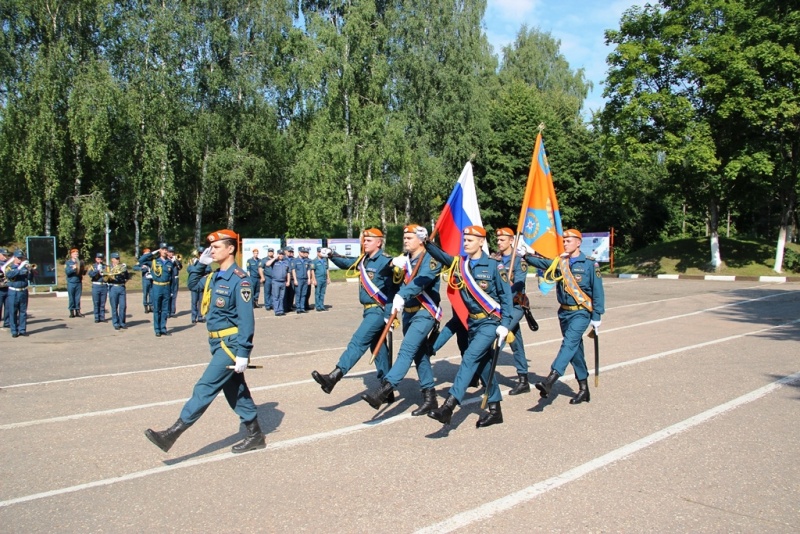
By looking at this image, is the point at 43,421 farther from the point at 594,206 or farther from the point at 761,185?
the point at 594,206

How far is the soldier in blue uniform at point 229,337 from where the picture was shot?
19.3 feet

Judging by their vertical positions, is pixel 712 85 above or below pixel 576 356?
above

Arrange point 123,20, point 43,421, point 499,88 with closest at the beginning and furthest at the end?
1. point 43,421
2. point 123,20
3. point 499,88

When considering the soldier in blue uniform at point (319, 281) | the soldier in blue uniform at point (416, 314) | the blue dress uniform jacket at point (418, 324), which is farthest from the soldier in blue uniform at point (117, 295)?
the blue dress uniform jacket at point (418, 324)

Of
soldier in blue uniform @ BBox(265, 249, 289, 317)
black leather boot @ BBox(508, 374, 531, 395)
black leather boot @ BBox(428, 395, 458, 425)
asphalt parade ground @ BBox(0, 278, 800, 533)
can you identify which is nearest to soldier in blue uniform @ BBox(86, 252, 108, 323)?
soldier in blue uniform @ BBox(265, 249, 289, 317)

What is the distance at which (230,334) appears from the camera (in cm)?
604

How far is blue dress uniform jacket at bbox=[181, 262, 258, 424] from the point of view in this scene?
19.3 ft

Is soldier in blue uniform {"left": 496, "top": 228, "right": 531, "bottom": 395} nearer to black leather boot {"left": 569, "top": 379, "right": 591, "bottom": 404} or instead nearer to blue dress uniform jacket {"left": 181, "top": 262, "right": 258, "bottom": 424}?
black leather boot {"left": 569, "top": 379, "right": 591, "bottom": 404}

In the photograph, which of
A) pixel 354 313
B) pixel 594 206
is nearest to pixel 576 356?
pixel 354 313

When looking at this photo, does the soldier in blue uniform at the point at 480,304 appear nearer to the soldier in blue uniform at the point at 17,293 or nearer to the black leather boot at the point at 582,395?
the black leather boot at the point at 582,395

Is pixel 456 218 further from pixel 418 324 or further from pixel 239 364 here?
pixel 239 364

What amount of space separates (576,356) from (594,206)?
43.3 meters

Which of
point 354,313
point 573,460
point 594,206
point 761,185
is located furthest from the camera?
point 594,206

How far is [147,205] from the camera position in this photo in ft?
112
